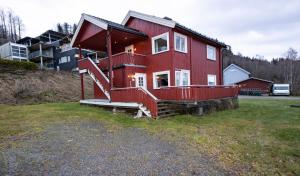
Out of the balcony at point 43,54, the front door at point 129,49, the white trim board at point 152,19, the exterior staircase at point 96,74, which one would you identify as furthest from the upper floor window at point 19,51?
the front door at point 129,49

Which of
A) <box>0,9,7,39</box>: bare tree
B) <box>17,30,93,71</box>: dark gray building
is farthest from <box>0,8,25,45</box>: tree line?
<box>17,30,93,71</box>: dark gray building

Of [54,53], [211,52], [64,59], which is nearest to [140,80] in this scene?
[211,52]

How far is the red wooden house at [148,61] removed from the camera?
12.2m

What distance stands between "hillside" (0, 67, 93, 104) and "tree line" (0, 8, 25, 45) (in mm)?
49153

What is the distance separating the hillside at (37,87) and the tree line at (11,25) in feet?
161

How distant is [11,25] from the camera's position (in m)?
63.6

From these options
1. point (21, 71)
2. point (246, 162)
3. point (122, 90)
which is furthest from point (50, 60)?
point (246, 162)

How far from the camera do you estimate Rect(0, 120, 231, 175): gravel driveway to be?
4527 millimetres

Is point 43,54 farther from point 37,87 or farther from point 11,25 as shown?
point 11,25

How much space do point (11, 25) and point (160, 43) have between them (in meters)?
70.0

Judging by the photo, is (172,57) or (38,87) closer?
(172,57)

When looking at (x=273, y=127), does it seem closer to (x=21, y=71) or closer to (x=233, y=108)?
(x=233, y=108)

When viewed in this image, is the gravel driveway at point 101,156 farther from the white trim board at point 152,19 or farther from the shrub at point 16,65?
the shrub at point 16,65

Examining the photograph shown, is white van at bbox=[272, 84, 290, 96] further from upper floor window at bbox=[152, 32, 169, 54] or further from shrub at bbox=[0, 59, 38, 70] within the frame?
shrub at bbox=[0, 59, 38, 70]
